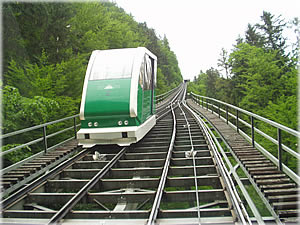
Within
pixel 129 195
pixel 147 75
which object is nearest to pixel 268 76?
pixel 147 75

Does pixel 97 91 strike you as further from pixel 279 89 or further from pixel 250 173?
pixel 279 89

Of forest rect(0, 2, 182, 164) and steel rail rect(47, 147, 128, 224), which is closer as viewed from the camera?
steel rail rect(47, 147, 128, 224)

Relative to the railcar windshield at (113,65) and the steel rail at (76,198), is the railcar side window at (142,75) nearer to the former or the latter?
the railcar windshield at (113,65)

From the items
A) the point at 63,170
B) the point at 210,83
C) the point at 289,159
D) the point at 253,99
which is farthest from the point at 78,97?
the point at 210,83

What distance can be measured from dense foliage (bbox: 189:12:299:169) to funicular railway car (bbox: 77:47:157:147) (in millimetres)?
13013

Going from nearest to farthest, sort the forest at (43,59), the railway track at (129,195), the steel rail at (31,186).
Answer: the railway track at (129,195)
the steel rail at (31,186)
the forest at (43,59)

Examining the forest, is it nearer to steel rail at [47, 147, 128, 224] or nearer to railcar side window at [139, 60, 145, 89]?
railcar side window at [139, 60, 145, 89]

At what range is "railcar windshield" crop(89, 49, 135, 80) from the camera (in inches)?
331

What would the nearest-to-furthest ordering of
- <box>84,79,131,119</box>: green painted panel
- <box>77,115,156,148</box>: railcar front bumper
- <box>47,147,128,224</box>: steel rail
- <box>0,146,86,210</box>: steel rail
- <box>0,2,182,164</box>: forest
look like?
1. <box>47,147,128,224</box>: steel rail
2. <box>0,146,86,210</box>: steel rail
3. <box>77,115,156,148</box>: railcar front bumper
4. <box>84,79,131,119</box>: green painted panel
5. <box>0,2,182,164</box>: forest

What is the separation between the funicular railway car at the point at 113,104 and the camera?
7.84 meters

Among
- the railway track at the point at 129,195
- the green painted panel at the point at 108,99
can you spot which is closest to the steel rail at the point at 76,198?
the railway track at the point at 129,195

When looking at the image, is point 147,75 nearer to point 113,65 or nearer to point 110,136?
point 113,65

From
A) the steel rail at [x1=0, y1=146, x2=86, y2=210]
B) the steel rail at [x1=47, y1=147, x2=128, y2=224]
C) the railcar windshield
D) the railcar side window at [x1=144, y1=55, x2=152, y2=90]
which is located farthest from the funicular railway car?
the steel rail at [x1=47, y1=147, x2=128, y2=224]

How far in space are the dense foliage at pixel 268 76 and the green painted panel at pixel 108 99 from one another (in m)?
13.3
